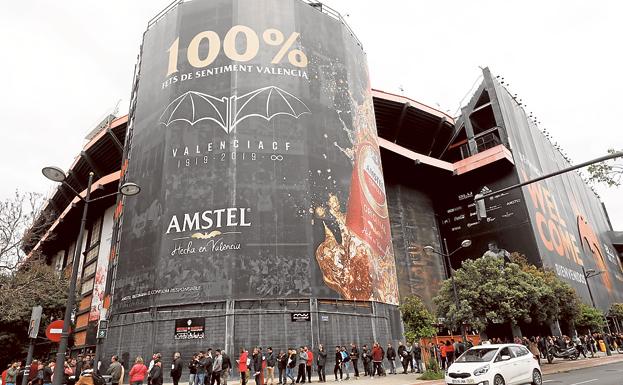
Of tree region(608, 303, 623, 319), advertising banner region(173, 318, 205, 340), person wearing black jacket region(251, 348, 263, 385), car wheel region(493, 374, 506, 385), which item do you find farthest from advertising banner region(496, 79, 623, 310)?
advertising banner region(173, 318, 205, 340)

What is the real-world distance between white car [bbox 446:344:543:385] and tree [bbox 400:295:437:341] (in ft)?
31.4

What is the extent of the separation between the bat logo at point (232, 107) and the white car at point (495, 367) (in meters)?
19.3

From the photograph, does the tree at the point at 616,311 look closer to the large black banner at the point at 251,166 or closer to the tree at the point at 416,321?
the tree at the point at 416,321

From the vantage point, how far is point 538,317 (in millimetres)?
24953

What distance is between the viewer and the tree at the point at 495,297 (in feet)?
76.0

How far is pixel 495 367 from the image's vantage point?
13.2 metres

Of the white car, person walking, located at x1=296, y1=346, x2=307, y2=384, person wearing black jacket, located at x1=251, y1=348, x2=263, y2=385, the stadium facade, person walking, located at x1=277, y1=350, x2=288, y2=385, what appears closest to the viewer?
the white car

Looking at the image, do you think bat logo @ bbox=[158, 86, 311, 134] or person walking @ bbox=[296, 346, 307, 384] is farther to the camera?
bat logo @ bbox=[158, 86, 311, 134]

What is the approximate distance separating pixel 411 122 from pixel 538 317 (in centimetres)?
2742

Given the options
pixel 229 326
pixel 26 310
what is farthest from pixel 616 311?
pixel 26 310

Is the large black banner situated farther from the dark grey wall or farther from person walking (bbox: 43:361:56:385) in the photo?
person walking (bbox: 43:361:56:385)

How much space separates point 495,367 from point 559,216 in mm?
42184

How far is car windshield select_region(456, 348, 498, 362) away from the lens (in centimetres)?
1372

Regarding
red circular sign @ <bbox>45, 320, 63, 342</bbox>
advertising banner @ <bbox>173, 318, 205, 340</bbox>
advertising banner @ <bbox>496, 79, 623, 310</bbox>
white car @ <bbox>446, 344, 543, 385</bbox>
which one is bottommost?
white car @ <bbox>446, 344, 543, 385</bbox>
